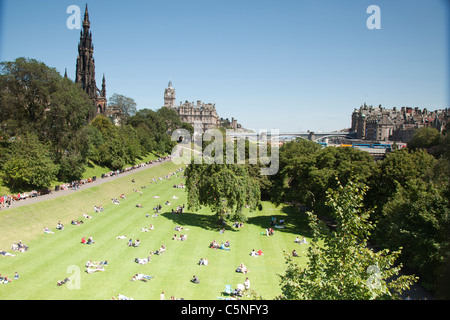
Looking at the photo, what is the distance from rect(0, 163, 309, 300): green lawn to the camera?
1867 cm

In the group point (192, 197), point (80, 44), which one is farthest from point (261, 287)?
point (80, 44)

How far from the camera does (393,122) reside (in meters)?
142

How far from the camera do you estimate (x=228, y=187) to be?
96.3 feet

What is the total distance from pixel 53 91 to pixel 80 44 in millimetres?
51126

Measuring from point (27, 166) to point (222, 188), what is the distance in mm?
21190

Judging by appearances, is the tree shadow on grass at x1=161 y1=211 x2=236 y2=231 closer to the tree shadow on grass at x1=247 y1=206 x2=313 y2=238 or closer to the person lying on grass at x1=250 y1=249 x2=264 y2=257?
the tree shadow on grass at x1=247 y1=206 x2=313 y2=238

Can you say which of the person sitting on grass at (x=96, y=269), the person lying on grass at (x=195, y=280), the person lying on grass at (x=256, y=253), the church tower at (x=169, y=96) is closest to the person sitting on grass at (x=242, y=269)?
the person lying on grass at (x=256, y=253)

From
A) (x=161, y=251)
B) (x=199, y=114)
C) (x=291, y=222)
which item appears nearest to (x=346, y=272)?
(x=161, y=251)

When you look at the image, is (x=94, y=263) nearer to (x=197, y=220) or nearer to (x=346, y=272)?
(x=197, y=220)

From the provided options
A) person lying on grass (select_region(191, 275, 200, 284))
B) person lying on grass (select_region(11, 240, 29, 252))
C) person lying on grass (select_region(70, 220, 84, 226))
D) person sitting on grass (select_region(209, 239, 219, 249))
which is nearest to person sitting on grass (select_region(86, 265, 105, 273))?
person lying on grass (select_region(191, 275, 200, 284))

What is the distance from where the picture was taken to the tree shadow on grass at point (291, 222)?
102 ft

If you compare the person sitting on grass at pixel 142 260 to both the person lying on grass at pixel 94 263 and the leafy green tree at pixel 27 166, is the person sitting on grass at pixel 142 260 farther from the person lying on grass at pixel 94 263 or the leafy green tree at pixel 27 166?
the leafy green tree at pixel 27 166

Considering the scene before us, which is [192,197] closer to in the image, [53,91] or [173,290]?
[173,290]

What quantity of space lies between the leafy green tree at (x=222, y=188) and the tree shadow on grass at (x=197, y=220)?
140cm
